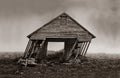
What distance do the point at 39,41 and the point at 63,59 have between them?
373cm

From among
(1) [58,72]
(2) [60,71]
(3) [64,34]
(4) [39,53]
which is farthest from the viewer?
(4) [39,53]

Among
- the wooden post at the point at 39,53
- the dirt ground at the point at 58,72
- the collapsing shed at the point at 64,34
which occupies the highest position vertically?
the collapsing shed at the point at 64,34

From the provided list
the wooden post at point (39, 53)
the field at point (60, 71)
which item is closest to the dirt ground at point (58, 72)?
the field at point (60, 71)

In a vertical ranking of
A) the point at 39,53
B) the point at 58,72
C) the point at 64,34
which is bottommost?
the point at 58,72

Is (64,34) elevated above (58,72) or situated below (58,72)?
above

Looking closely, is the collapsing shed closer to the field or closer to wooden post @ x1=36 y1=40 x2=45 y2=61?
wooden post @ x1=36 y1=40 x2=45 y2=61

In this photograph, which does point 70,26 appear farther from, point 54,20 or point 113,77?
point 113,77

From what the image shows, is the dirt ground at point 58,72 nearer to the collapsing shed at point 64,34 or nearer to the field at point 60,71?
the field at point 60,71

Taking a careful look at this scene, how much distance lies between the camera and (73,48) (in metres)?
37.0

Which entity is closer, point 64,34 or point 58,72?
point 58,72

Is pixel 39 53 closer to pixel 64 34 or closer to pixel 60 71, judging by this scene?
pixel 64 34

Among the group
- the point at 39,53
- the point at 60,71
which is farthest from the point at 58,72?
the point at 39,53

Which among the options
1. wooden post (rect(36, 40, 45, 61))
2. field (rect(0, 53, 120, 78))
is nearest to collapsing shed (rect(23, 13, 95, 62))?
wooden post (rect(36, 40, 45, 61))

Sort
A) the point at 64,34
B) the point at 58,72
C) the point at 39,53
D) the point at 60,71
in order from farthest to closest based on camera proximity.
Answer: the point at 39,53
the point at 64,34
the point at 60,71
the point at 58,72
